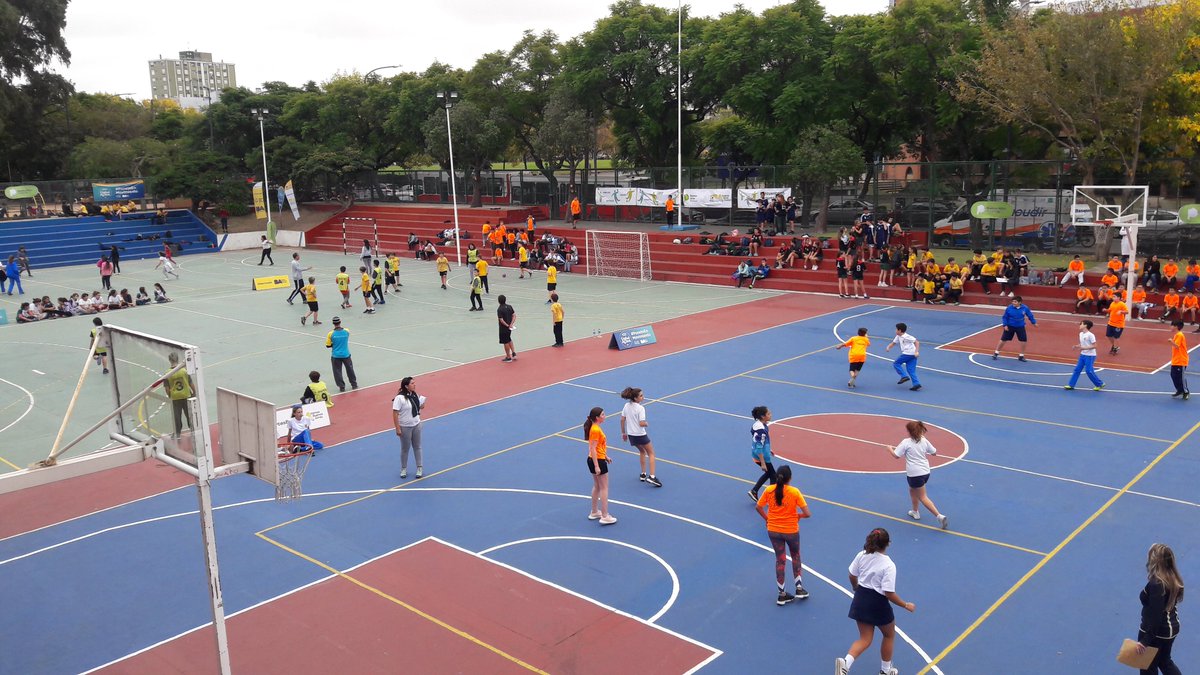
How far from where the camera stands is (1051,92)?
31.8m

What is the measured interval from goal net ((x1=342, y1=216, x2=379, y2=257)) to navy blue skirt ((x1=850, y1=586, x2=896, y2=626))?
4617 cm

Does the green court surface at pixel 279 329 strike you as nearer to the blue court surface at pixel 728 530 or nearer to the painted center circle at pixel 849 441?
the blue court surface at pixel 728 530

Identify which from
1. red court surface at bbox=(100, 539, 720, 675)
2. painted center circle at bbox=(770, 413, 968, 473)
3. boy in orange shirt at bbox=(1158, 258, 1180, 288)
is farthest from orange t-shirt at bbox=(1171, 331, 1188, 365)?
red court surface at bbox=(100, 539, 720, 675)

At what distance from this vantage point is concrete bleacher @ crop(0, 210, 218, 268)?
1957 inches

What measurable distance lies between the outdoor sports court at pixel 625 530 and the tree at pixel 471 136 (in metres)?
32.9

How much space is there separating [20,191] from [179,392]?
194ft

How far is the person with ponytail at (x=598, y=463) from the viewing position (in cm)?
1259

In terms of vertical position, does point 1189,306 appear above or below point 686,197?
below

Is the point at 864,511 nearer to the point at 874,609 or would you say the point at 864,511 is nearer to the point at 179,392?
the point at 874,609

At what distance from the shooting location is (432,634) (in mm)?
10000

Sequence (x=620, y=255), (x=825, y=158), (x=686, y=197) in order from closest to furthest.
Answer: (x=825, y=158)
(x=620, y=255)
(x=686, y=197)

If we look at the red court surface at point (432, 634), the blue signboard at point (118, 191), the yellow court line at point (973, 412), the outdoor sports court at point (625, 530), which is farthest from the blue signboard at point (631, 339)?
the blue signboard at point (118, 191)

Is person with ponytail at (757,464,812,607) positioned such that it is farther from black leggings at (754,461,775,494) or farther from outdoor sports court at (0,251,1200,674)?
black leggings at (754,461,775,494)

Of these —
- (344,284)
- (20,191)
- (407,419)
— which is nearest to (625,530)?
(407,419)
